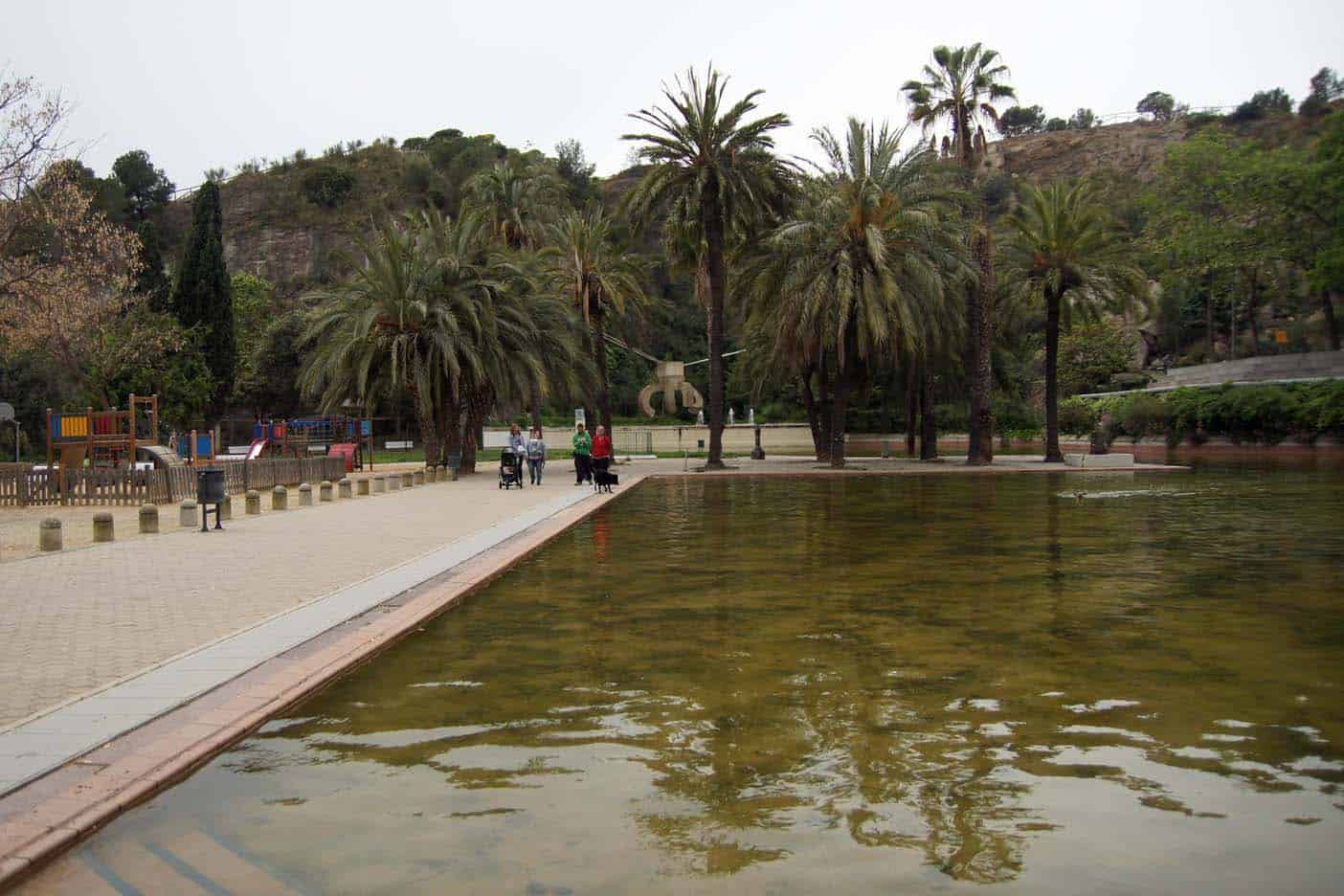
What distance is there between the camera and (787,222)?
38.2m

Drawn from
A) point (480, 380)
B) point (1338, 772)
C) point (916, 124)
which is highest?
point (916, 124)

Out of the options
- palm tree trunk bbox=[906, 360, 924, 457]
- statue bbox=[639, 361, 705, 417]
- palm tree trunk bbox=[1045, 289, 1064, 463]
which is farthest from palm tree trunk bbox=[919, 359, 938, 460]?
statue bbox=[639, 361, 705, 417]

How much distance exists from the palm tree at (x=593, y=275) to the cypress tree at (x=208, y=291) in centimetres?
2085

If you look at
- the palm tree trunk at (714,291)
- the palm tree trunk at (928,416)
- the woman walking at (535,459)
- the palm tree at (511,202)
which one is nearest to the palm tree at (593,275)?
the palm tree at (511,202)

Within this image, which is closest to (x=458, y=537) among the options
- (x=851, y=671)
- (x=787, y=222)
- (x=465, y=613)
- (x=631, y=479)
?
(x=465, y=613)

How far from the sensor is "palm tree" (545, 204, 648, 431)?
4422cm

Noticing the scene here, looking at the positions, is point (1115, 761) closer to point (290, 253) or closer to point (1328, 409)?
point (1328, 409)

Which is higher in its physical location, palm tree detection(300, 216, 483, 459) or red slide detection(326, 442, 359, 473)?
palm tree detection(300, 216, 483, 459)

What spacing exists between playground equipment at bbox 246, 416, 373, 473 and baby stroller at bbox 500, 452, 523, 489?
6673mm

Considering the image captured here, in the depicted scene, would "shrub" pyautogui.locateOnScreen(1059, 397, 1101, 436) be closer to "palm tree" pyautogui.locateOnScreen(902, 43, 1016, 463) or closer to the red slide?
"palm tree" pyautogui.locateOnScreen(902, 43, 1016, 463)

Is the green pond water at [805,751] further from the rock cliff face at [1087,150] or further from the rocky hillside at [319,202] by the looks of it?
the rock cliff face at [1087,150]

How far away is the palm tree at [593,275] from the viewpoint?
4422 centimetres

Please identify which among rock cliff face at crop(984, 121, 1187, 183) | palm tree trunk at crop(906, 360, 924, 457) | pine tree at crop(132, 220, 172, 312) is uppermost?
rock cliff face at crop(984, 121, 1187, 183)

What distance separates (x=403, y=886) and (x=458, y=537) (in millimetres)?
12487
